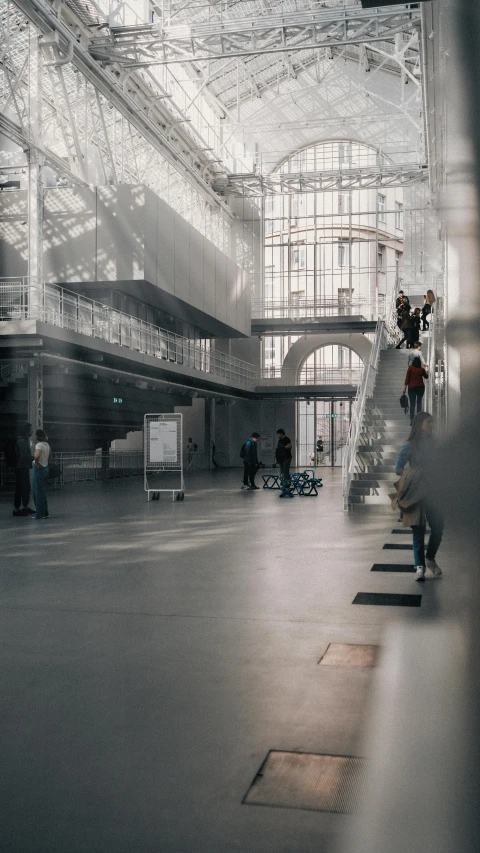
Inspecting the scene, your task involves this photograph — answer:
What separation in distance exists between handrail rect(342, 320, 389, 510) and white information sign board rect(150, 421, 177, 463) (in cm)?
377

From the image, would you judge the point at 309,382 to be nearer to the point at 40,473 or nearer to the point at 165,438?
the point at 165,438

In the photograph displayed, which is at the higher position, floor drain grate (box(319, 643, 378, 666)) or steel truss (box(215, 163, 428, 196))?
steel truss (box(215, 163, 428, 196))

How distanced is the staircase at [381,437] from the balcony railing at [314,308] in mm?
17642

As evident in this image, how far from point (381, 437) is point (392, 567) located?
361 inches

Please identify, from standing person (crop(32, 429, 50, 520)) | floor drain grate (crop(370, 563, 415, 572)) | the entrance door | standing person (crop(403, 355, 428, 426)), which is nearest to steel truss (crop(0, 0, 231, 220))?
standing person (crop(32, 429, 50, 520))

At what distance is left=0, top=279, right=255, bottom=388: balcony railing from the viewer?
67.6ft

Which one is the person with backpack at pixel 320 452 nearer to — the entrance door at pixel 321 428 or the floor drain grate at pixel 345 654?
the entrance door at pixel 321 428

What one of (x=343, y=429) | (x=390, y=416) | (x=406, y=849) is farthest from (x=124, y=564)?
(x=343, y=429)

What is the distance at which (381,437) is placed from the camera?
56.4ft

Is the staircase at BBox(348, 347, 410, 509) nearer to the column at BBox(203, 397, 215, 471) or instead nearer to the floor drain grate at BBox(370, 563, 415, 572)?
the floor drain grate at BBox(370, 563, 415, 572)

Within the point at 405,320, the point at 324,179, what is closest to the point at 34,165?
the point at 405,320

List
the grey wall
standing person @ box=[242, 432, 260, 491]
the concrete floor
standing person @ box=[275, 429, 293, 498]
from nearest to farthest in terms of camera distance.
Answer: the concrete floor, standing person @ box=[275, 429, 293, 498], standing person @ box=[242, 432, 260, 491], the grey wall

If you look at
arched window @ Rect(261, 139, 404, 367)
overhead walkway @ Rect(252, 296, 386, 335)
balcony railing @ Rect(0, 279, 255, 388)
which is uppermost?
arched window @ Rect(261, 139, 404, 367)

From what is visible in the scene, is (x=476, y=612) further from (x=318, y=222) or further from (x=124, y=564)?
(x=318, y=222)
